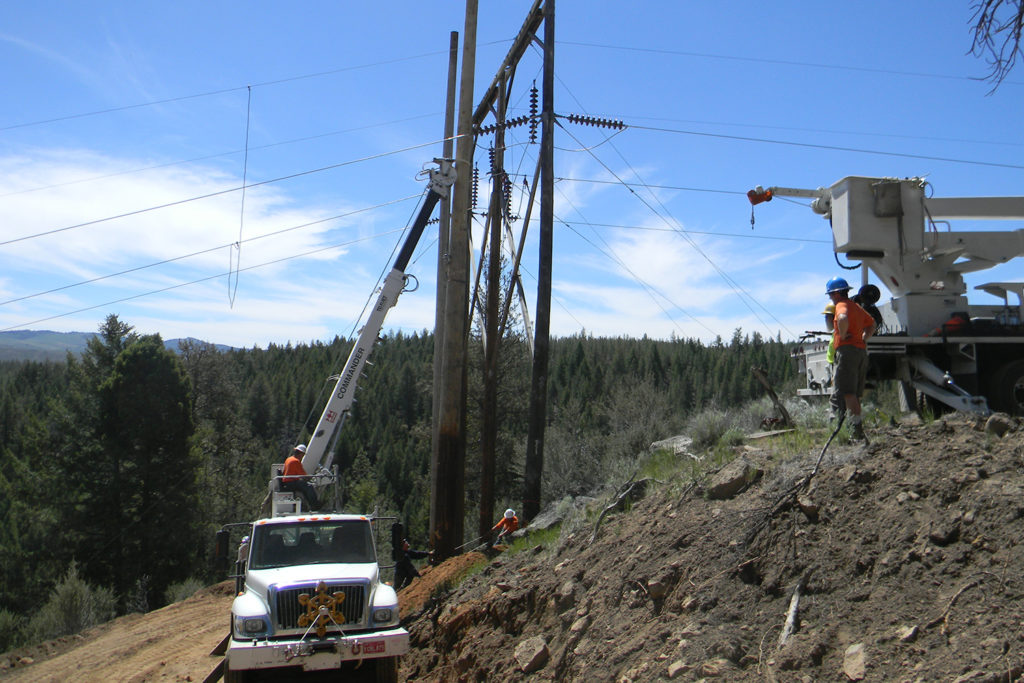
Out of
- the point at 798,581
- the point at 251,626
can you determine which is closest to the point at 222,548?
the point at 251,626

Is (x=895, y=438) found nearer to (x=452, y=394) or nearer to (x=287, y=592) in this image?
(x=287, y=592)

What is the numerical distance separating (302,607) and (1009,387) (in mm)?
8749

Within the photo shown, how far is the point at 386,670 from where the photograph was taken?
868 centimetres

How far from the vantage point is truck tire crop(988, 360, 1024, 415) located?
9.81m

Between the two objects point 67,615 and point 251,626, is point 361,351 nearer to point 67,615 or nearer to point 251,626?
point 251,626

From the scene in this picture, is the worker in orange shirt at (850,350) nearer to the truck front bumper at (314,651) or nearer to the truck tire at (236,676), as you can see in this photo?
the truck front bumper at (314,651)

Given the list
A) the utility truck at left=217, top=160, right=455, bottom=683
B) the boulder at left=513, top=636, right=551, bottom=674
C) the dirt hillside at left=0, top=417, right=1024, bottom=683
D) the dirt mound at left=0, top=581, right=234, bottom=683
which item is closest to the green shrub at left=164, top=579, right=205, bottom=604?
the dirt mound at left=0, top=581, right=234, bottom=683

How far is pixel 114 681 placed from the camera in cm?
1198

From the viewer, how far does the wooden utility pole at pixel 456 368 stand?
13.3 meters

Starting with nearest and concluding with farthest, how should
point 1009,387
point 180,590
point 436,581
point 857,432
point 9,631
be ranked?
point 857,432, point 1009,387, point 436,581, point 9,631, point 180,590

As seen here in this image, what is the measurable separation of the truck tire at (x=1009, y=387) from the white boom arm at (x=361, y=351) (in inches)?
351

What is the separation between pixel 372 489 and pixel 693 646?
4611cm

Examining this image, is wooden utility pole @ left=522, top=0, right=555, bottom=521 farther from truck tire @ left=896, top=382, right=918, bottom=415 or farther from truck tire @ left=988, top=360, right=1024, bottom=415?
truck tire @ left=988, top=360, right=1024, bottom=415

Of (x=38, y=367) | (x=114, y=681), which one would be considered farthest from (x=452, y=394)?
(x=38, y=367)
